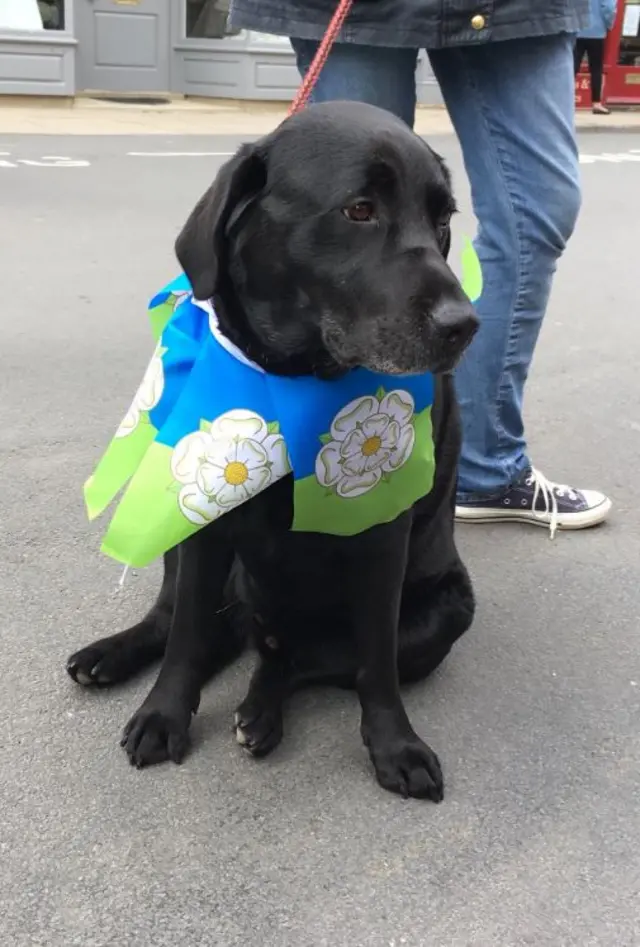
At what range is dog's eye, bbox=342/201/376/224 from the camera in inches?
68.0

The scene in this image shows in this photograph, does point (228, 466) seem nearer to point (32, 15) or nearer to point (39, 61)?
point (39, 61)

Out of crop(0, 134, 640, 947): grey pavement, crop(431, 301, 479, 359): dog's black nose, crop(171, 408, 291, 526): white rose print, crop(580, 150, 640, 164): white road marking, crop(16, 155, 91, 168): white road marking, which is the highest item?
crop(431, 301, 479, 359): dog's black nose

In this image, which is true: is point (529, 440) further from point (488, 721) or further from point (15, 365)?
point (15, 365)

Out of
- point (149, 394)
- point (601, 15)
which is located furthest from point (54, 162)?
point (149, 394)

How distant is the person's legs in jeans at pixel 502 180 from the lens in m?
2.64

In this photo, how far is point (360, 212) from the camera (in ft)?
5.70

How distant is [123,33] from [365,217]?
1301 centimetres

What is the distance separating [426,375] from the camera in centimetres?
197

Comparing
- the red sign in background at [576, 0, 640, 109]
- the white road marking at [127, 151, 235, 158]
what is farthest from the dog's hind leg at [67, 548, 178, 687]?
the red sign in background at [576, 0, 640, 109]

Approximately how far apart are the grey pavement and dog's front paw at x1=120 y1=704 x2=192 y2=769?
0.04 m

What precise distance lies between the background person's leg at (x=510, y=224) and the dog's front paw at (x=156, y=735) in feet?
4.34

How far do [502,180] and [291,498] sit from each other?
1260 mm

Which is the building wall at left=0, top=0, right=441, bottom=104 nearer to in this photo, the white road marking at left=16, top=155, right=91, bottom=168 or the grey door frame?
the grey door frame

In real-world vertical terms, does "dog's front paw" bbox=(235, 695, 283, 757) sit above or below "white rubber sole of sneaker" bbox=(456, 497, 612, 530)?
above
